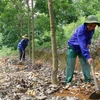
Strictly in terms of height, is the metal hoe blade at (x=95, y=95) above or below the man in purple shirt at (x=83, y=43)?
below

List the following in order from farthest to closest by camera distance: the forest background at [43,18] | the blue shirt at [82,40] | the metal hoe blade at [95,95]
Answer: the forest background at [43,18] → the blue shirt at [82,40] → the metal hoe blade at [95,95]

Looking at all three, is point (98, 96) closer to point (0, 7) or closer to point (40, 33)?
point (0, 7)

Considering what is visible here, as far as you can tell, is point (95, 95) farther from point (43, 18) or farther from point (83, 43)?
point (43, 18)

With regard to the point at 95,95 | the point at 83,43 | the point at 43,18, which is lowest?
the point at 95,95

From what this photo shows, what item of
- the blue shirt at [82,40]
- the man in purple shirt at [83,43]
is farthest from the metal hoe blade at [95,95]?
the blue shirt at [82,40]

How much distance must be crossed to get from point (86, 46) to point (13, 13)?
15.5 m

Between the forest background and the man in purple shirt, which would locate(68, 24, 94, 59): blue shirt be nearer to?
the man in purple shirt

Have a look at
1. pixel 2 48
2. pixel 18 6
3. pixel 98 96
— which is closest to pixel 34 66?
pixel 18 6

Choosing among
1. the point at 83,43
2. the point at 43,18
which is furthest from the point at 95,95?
the point at 43,18

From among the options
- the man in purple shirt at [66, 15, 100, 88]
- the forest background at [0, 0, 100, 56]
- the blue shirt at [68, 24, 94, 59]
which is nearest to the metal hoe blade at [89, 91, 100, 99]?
the man in purple shirt at [66, 15, 100, 88]

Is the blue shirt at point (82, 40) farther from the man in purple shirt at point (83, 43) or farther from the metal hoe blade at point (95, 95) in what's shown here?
the metal hoe blade at point (95, 95)

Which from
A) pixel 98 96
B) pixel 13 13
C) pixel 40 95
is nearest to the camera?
pixel 98 96

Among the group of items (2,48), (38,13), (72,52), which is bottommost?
(2,48)

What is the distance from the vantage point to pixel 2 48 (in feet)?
90.8
